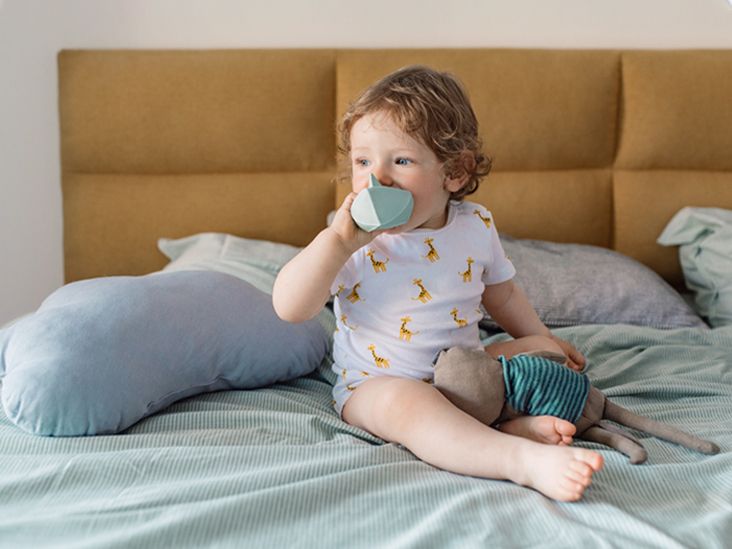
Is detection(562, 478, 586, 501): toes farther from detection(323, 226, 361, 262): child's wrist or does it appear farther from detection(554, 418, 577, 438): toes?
detection(323, 226, 361, 262): child's wrist

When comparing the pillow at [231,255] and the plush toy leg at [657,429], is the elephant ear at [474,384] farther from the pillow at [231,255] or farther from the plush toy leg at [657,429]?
the pillow at [231,255]

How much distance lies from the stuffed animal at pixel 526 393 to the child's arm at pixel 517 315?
27 cm

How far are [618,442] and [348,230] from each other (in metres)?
0.49

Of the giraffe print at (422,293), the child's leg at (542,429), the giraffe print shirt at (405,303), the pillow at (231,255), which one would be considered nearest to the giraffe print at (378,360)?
the giraffe print shirt at (405,303)

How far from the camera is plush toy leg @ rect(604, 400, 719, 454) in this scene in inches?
50.3

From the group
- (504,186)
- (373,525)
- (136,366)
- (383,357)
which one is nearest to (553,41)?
(504,186)

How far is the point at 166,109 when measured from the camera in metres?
2.27

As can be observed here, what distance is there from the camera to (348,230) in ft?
4.19

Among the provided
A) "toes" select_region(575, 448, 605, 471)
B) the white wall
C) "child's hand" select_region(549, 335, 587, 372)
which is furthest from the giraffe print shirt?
the white wall

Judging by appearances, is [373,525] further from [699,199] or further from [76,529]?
[699,199]

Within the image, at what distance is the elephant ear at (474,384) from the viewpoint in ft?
4.18

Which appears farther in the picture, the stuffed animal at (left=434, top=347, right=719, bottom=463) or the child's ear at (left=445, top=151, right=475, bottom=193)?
the child's ear at (left=445, top=151, right=475, bottom=193)

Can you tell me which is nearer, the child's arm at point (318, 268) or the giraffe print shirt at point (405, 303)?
the child's arm at point (318, 268)

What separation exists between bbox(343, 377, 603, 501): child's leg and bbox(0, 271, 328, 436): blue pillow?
242 mm
